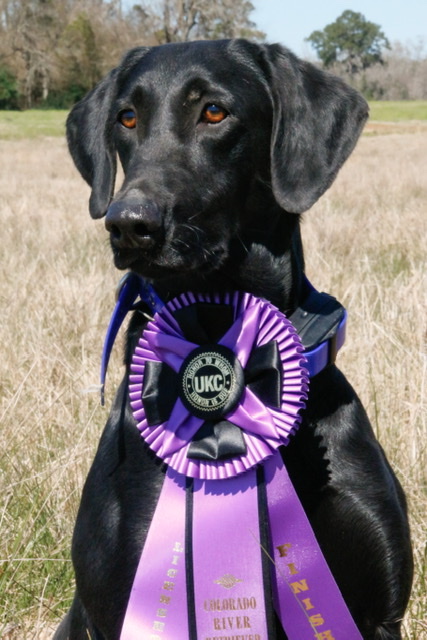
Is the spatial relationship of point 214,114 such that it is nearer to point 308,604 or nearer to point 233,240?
point 233,240

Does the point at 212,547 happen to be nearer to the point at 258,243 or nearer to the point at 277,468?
the point at 277,468

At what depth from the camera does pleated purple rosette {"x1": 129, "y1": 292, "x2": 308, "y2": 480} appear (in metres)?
1.95

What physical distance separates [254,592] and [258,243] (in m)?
0.85

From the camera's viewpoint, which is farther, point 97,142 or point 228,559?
point 97,142

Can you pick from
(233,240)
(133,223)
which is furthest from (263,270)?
(133,223)

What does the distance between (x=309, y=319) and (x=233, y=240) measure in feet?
0.90

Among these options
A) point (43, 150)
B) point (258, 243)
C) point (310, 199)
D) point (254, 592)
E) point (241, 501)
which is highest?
point (310, 199)

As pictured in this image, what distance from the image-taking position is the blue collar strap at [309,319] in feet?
6.75

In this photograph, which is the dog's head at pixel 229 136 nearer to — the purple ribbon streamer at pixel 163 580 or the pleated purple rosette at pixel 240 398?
the pleated purple rosette at pixel 240 398

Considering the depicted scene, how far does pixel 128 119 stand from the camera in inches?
89.7

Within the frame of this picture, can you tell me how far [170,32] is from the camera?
128ft

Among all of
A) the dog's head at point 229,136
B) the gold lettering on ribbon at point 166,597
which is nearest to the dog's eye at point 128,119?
the dog's head at point 229,136

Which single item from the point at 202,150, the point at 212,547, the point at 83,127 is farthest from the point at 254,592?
the point at 83,127

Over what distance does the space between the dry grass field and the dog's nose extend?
100cm
